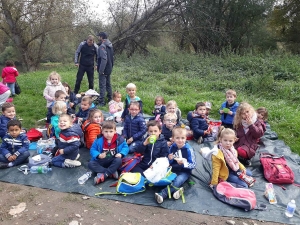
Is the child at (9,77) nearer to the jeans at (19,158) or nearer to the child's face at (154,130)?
the jeans at (19,158)

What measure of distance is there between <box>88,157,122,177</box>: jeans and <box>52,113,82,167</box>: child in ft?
1.43

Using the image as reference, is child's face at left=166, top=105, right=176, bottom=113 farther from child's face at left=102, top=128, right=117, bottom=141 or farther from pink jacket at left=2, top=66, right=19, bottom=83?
pink jacket at left=2, top=66, right=19, bottom=83

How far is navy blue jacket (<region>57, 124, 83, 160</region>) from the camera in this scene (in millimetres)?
4445

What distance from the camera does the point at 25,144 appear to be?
462cm

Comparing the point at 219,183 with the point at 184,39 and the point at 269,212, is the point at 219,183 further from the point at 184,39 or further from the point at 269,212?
the point at 184,39

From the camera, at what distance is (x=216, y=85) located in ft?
33.4

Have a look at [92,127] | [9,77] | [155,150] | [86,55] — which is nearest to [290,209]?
[155,150]

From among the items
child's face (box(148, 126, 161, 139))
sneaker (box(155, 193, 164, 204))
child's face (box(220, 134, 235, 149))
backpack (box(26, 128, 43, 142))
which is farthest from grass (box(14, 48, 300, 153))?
sneaker (box(155, 193, 164, 204))

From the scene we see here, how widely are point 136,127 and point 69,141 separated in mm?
1320

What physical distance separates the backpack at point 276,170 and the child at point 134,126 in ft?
7.26

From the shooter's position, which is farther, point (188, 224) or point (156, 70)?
point (156, 70)

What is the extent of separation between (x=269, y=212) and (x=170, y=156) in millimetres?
1497

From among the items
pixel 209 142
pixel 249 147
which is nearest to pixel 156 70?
pixel 209 142

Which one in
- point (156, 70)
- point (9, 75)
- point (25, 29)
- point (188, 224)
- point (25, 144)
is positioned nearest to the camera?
point (188, 224)
